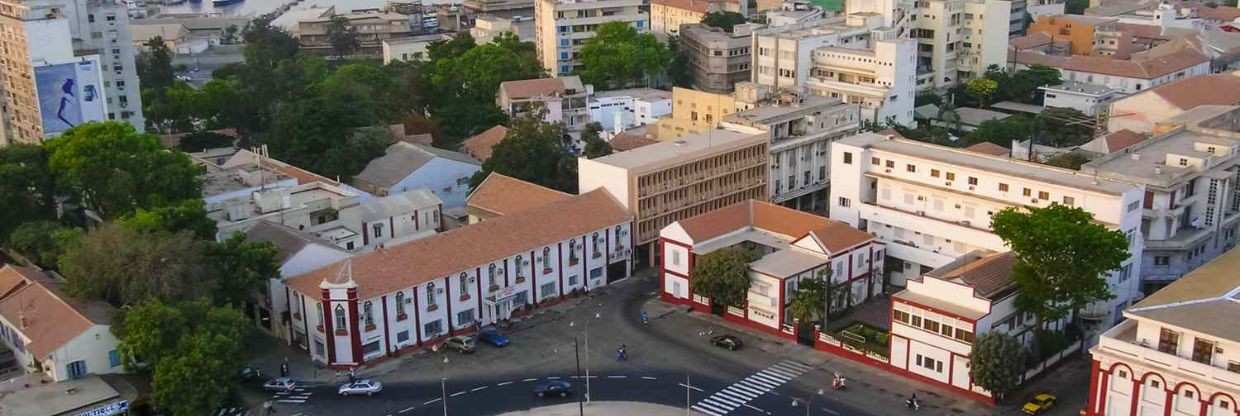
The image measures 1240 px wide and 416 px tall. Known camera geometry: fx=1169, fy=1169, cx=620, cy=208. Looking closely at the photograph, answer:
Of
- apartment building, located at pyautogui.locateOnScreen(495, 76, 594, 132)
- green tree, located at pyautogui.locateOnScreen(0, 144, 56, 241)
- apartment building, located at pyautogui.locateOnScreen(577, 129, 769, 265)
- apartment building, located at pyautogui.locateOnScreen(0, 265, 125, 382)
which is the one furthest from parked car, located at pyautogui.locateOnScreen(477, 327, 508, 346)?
apartment building, located at pyautogui.locateOnScreen(495, 76, 594, 132)

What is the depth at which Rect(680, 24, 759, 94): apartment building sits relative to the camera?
86438mm

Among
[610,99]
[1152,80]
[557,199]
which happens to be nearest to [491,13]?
[610,99]

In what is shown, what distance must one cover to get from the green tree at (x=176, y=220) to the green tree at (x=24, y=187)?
756 centimetres

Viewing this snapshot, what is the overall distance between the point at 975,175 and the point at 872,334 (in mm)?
8417

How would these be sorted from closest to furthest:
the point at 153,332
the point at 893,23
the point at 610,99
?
the point at 153,332, the point at 610,99, the point at 893,23

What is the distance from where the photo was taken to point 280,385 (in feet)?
135

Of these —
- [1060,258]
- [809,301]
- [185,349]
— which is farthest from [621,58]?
[185,349]

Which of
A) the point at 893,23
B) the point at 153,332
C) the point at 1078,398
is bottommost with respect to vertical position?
the point at 1078,398

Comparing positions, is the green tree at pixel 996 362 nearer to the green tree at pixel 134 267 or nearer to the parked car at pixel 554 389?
the parked car at pixel 554 389

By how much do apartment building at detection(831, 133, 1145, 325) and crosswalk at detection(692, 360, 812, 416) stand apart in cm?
980

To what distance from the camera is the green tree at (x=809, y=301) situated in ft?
144

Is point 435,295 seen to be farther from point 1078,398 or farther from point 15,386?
point 1078,398

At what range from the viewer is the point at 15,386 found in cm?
3872

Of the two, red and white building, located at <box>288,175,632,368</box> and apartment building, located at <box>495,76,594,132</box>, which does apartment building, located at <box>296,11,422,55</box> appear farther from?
Result: red and white building, located at <box>288,175,632,368</box>
